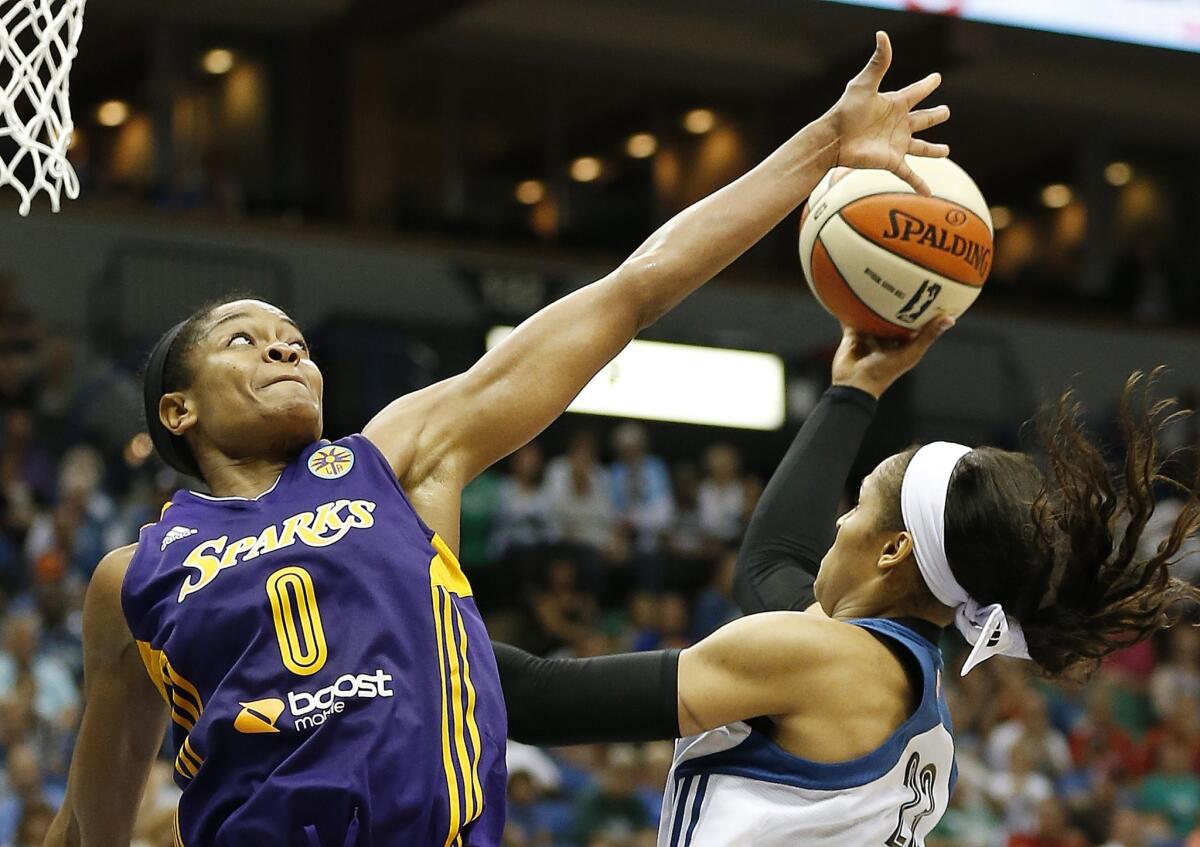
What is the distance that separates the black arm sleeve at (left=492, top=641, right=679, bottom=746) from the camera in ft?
8.07

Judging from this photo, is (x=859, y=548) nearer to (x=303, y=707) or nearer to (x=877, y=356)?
(x=877, y=356)

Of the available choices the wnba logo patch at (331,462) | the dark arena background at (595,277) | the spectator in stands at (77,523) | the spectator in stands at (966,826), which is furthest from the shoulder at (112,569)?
the spectator in stands at (966,826)

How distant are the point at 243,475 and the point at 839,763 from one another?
36.7 inches

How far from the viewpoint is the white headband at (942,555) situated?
8.45 feet

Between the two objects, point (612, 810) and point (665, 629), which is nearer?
point (612, 810)

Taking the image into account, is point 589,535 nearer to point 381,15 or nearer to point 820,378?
point 820,378

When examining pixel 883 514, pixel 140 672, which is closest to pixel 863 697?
pixel 883 514

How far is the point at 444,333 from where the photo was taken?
12.2 metres

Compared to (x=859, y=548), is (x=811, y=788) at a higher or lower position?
lower

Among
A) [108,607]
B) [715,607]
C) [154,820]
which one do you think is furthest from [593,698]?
[715,607]

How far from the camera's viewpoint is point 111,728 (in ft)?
8.63

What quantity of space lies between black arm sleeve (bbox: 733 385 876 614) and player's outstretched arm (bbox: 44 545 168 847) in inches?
39.9

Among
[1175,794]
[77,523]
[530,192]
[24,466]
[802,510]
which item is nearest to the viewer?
[802,510]

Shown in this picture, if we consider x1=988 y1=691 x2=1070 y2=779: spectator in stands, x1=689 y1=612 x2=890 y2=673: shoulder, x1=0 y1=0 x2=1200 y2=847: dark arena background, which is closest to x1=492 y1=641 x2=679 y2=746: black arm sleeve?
x1=689 y1=612 x2=890 y2=673: shoulder
